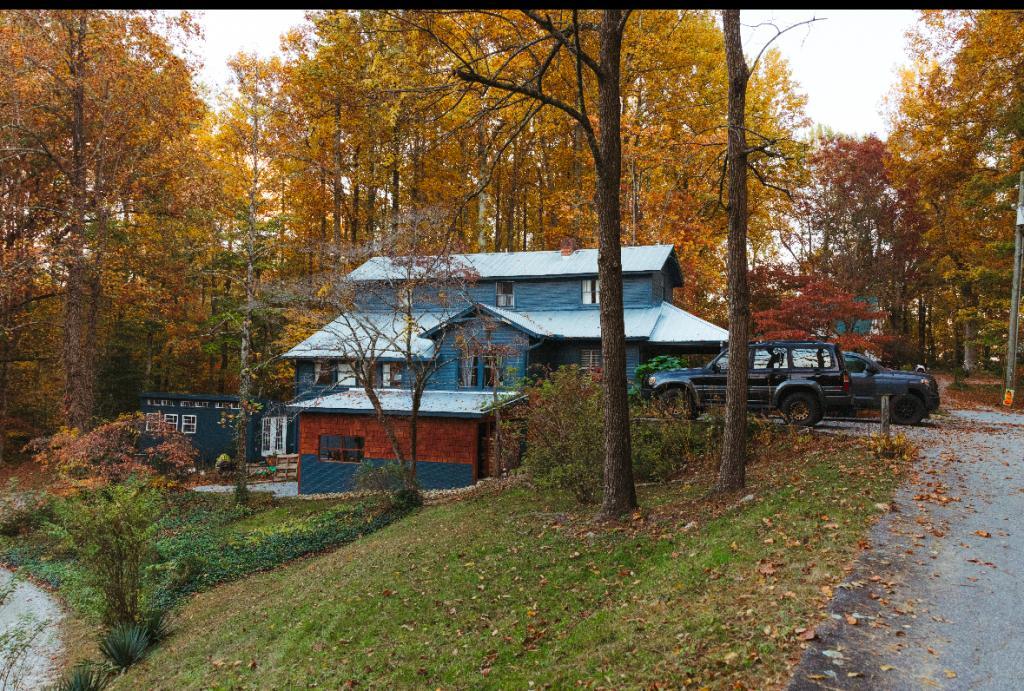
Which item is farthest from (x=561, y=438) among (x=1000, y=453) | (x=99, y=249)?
(x=99, y=249)

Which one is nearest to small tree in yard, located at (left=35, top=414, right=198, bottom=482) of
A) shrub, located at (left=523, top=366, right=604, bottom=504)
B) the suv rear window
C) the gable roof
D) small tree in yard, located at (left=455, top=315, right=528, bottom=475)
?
the gable roof

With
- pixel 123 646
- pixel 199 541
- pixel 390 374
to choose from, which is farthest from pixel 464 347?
pixel 123 646

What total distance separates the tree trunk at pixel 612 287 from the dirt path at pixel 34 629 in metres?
8.72

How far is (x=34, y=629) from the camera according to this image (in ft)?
34.3

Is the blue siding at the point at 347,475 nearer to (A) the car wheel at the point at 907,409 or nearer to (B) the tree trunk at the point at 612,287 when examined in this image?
(B) the tree trunk at the point at 612,287

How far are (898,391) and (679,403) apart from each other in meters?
6.02

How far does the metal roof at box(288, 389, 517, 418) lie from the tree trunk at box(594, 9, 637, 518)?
373 inches

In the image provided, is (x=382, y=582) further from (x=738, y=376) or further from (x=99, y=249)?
(x=99, y=249)

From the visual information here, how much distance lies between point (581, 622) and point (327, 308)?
16.5m

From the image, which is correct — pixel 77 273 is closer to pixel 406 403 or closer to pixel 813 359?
pixel 406 403

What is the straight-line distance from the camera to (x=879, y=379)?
15852 mm

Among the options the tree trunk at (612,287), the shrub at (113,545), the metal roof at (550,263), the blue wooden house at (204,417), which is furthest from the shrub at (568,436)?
the blue wooden house at (204,417)

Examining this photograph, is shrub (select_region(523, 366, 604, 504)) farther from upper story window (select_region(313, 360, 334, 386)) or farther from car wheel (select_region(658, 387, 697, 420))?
upper story window (select_region(313, 360, 334, 386))

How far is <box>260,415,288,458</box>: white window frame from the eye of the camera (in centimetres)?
2959
